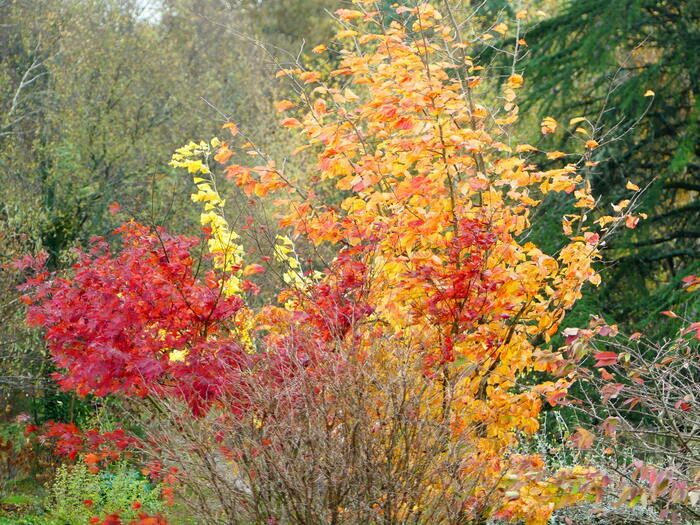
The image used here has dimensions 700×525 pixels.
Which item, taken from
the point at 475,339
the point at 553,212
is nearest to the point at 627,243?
the point at 553,212

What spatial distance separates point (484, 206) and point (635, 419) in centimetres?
673


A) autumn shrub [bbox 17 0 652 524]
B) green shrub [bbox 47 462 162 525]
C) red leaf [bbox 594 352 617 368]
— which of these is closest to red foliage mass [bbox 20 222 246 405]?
autumn shrub [bbox 17 0 652 524]

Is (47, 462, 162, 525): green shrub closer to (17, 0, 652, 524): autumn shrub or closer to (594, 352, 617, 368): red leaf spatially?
(17, 0, 652, 524): autumn shrub

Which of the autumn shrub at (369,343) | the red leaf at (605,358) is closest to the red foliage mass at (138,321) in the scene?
the autumn shrub at (369,343)

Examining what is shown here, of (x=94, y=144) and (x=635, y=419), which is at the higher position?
(x=94, y=144)

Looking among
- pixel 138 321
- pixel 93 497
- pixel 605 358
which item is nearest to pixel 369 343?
pixel 605 358

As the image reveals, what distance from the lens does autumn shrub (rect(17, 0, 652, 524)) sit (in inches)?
180

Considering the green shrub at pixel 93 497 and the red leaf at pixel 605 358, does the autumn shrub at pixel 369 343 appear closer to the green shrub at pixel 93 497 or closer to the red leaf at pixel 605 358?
the red leaf at pixel 605 358

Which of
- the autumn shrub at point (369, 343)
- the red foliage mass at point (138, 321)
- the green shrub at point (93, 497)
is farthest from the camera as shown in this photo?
the green shrub at point (93, 497)

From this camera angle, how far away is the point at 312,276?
7.18m

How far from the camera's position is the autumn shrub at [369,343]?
4570 millimetres

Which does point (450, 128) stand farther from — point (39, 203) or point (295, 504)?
point (39, 203)

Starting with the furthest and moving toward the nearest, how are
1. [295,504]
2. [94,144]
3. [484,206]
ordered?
1. [94,144]
2. [484,206]
3. [295,504]

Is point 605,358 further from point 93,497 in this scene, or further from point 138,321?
point 93,497
